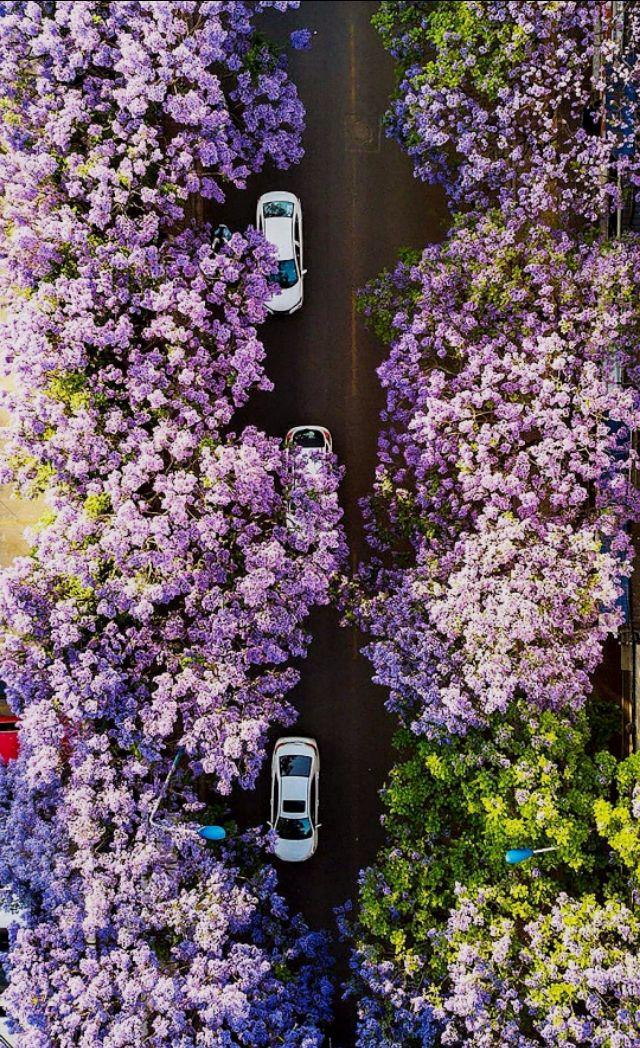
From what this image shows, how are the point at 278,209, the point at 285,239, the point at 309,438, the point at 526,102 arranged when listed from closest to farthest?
the point at 526,102
the point at 285,239
the point at 278,209
the point at 309,438

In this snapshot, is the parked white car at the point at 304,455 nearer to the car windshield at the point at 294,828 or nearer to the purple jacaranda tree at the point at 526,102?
the purple jacaranda tree at the point at 526,102

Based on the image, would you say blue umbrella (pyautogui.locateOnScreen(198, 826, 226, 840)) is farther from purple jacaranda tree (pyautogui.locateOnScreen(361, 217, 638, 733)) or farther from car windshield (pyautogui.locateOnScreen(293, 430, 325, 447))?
car windshield (pyautogui.locateOnScreen(293, 430, 325, 447))

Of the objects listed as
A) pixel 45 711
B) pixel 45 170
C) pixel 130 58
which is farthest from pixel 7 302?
pixel 45 711

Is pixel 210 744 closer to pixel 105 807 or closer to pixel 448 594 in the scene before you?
pixel 105 807

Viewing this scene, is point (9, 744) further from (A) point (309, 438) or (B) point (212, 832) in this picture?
(A) point (309, 438)

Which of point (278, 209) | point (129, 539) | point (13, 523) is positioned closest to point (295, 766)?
point (129, 539)
